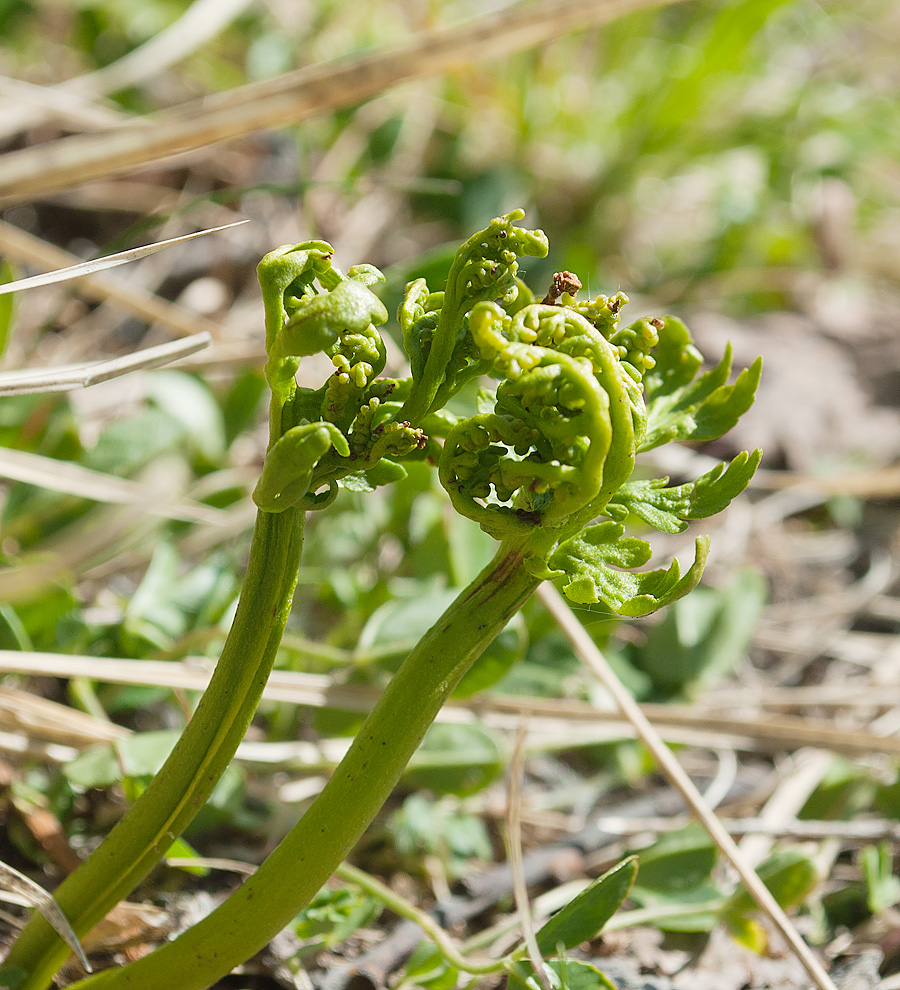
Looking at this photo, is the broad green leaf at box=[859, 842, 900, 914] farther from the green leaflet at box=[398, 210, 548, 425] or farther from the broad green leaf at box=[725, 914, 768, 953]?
the green leaflet at box=[398, 210, 548, 425]

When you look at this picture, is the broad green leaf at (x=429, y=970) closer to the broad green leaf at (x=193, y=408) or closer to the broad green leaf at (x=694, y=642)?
the broad green leaf at (x=694, y=642)

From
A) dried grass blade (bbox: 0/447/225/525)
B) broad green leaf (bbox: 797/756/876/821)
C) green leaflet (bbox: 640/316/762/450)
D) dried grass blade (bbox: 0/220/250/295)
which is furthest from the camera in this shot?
broad green leaf (bbox: 797/756/876/821)

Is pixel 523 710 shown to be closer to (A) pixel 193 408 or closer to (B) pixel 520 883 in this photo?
(B) pixel 520 883

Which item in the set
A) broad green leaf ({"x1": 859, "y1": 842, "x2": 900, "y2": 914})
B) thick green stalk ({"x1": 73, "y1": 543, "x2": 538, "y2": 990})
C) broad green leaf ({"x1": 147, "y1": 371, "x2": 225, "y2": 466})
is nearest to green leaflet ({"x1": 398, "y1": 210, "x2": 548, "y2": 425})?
thick green stalk ({"x1": 73, "y1": 543, "x2": 538, "y2": 990})

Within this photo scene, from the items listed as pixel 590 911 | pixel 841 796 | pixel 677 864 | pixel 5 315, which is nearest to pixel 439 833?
pixel 677 864

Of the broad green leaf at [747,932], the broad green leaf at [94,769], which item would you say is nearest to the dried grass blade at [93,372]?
the broad green leaf at [94,769]

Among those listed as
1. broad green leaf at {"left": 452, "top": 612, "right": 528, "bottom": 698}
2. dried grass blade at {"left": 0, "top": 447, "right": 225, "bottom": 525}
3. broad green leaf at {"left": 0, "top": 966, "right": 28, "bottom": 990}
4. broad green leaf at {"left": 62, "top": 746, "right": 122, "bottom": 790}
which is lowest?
broad green leaf at {"left": 0, "top": 966, "right": 28, "bottom": 990}
